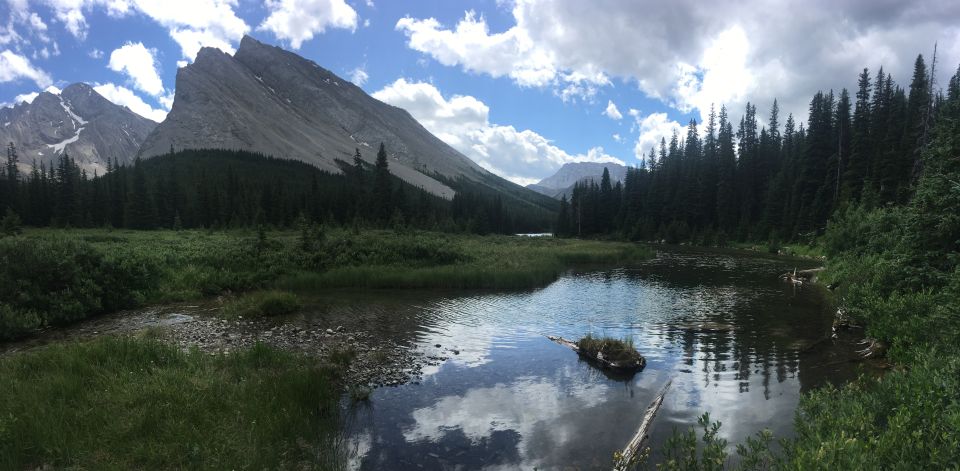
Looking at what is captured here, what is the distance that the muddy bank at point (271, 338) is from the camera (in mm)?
16297

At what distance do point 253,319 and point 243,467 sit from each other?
16.9 metres

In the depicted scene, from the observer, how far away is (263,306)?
24.7 meters

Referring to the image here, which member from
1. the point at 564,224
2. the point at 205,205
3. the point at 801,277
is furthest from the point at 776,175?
the point at 205,205

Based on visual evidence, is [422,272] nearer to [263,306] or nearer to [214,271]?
[263,306]

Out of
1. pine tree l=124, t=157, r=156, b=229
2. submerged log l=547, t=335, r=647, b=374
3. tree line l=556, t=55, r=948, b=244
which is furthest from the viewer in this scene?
pine tree l=124, t=157, r=156, b=229

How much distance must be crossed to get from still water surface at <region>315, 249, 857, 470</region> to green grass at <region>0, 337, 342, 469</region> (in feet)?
5.06

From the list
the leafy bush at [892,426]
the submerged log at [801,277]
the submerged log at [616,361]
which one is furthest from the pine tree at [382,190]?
the leafy bush at [892,426]

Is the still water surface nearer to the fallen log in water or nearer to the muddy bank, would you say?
the fallen log in water

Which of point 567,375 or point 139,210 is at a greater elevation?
point 139,210

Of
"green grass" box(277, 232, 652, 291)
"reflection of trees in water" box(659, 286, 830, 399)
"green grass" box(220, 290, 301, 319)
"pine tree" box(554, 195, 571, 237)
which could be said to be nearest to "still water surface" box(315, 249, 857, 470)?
"reflection of trees in water" box(659, 286, 830, 399)

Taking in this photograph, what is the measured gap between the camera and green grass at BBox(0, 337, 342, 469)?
8391 millimetres

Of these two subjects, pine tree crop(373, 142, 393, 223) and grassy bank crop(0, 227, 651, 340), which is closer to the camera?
grassy bank crop(0, 227, 651, 340)

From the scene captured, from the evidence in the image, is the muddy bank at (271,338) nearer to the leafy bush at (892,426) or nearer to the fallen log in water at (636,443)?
the fallen log in water at (636,443)

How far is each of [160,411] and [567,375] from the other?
12407mm
